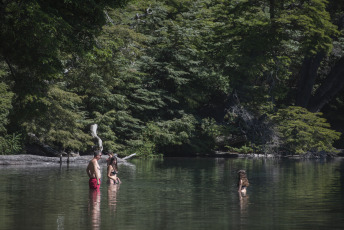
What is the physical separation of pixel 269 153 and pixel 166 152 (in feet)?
→ 30.6

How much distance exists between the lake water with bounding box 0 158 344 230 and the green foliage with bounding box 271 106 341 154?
66.0 ft

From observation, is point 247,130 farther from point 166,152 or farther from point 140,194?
point 140,194

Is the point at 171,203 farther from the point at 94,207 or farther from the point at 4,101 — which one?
the point at 4,101

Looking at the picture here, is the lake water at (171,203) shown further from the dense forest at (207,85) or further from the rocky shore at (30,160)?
the dense forest at (207,85)

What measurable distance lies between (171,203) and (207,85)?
115ft

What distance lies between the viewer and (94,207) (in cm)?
1513

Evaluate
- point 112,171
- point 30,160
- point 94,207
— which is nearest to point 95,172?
point 112,171

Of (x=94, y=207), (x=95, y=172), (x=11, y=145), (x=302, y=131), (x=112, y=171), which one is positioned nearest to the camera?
(x=94, y=207)

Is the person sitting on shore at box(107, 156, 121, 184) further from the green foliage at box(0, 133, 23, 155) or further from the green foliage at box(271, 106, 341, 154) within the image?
the green foliage at box(271, 106, 341, 154)

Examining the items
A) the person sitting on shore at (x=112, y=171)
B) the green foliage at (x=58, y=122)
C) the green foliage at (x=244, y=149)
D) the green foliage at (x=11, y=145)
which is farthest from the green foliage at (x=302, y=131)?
the person sitting on shore at (x=112, y=171)

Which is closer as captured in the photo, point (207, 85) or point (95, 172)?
point (95, 172)

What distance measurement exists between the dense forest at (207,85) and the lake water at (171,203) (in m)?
16.2

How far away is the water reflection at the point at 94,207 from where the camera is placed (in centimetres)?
1245

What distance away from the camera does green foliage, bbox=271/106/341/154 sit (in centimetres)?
4497
